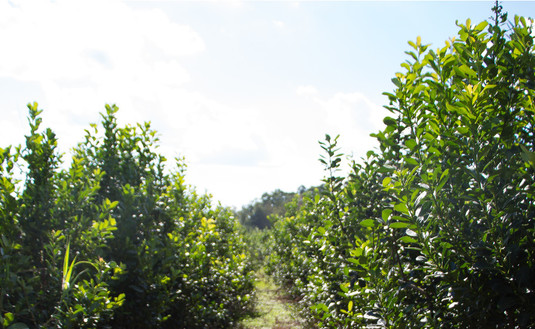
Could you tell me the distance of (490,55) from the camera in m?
2.06

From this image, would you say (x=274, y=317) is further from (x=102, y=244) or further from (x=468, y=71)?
(x=468, y=71)

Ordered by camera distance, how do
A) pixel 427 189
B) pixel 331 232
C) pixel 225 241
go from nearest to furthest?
pixel 427 189
pixel 331 232
pixel 225 241

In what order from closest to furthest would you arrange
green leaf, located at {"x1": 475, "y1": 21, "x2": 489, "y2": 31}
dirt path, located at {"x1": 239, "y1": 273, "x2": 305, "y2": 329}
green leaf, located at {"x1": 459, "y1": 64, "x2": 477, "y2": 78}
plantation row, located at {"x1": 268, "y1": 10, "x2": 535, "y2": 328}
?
plantation row, located at {"x1": 268, "y1": 10, "x2": 535, "y2": 328} < green leaf, located at {"x1": 459, "y1": 64, "x2": 477, "y2": 78} < green leaf, located at {"x1": 475, "y1": 21, "x2": 489, "y2": 31} < dirt path, located at {"x1": 239, "y1": 273, "x2": 305, "y2": 329}

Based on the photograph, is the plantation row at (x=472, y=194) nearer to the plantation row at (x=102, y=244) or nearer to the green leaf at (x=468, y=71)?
the green leaf at (x=468, y=71)

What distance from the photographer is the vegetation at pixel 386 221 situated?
175 cm

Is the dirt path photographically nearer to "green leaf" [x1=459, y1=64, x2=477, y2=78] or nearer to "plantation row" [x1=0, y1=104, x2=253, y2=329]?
"plantation row" [x1=0, y1=104, x2=253, y2=329]

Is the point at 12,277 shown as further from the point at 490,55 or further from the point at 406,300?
the point at 490,55

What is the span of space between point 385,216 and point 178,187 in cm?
431

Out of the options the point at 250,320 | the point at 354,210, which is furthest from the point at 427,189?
Answer: the point at 250,320

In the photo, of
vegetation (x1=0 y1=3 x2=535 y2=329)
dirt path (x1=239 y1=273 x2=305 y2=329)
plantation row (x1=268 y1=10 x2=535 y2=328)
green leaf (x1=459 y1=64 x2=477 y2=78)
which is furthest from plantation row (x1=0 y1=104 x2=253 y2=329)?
green leaf (x1=459 y1=64 x2=477 y2=78)

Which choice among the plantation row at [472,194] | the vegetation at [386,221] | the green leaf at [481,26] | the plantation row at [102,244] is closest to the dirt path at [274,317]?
the plantation row at [102,244]

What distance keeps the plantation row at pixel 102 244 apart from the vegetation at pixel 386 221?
0.02m

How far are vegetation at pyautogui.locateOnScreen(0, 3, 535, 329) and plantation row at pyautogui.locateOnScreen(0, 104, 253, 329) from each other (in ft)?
0.06

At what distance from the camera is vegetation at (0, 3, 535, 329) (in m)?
1.75
